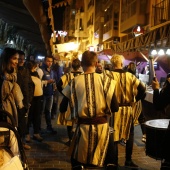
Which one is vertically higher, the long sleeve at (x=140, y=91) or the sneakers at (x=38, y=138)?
the long sleeve at (x=140, y=91)

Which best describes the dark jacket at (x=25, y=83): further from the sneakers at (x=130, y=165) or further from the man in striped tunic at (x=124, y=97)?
the sneakers at (x=130, y=165)

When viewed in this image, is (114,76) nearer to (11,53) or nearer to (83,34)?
(11,53)

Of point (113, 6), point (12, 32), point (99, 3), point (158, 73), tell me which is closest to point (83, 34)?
point (99, 3)

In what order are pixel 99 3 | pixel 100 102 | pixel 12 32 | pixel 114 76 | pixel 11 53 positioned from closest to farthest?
pixel 100 102 < pixel 11 53 < pixel 114 76 < pixel 12 32 < pixel 99 3

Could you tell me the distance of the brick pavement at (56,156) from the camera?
18.8 feet

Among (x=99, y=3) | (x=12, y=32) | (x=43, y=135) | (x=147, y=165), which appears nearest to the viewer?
(x=147, y=165)

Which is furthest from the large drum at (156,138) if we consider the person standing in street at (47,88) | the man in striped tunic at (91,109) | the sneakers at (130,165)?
the person standing in street at (47,88)

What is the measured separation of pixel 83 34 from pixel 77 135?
5320cm

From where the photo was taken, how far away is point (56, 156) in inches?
246

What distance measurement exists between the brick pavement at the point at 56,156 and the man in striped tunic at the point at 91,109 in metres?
1.87

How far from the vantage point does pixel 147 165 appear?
587 cm

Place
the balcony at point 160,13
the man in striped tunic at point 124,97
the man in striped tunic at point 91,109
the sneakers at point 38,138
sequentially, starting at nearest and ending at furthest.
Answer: the man in striped tunic at point 91,109 → the man in striped tunic at point 124,97 → the sneakers at point 38,138 → the balcony at point 160,13

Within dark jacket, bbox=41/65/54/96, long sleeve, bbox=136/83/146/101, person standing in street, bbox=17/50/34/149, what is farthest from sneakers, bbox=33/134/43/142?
long sleeve, bbox=136/83/146/101

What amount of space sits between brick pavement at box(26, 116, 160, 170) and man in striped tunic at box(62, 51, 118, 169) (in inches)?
73.6
